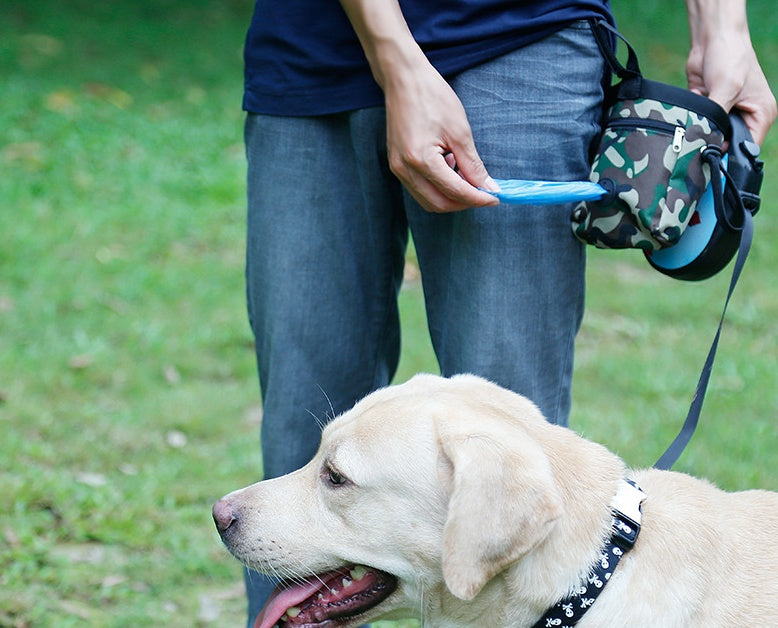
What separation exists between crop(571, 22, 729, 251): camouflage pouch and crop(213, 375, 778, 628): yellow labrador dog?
514mm

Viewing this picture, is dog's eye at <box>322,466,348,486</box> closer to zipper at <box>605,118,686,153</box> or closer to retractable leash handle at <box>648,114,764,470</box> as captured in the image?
retractable leash handle at <box>648,114,764,470</box>

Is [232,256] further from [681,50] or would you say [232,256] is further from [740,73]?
[681,50]

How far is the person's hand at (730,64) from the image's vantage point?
277 cm

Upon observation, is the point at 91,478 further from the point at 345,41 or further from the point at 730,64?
the point at 730,64

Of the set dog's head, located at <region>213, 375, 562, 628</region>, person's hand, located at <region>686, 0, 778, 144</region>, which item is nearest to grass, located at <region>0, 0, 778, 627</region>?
dog's head, located at <region>213, 375, 562, 628</region>

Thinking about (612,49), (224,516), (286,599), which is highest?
(612,49)

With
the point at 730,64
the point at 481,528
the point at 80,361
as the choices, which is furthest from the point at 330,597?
the point at 80,361

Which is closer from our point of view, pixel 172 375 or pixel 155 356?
pixel 172 375

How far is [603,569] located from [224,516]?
92cm

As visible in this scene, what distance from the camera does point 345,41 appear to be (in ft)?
8.99

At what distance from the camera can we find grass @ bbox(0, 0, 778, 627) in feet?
13.3

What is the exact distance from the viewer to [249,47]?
2.98 meters

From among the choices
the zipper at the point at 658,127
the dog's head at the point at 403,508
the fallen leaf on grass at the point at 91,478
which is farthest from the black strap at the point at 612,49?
the fallen leaf on grass at the point at 91,478

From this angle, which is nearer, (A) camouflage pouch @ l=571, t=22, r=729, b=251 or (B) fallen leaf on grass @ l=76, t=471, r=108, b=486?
(A) camouflage pouch @ l=571, t=22, r=729, b=251
